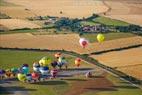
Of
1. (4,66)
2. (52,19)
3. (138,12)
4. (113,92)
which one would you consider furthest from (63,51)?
(138,12)

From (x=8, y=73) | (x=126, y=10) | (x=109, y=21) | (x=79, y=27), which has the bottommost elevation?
(x=8, y=73)

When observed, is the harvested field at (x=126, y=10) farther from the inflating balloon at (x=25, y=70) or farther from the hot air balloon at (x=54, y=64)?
the inflating balloon at (x=25, y=70)

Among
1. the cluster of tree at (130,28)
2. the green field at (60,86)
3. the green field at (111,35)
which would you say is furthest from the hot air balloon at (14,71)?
the cluster of tree at (130,28)

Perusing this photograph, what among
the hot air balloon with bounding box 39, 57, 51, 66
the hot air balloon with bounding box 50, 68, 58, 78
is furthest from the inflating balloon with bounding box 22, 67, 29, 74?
the hot air balloon with bounding box 39, 57, 51, 66

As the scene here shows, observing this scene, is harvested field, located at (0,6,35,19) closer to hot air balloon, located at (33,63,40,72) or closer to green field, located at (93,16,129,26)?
green field, located at (93,16,129,26)

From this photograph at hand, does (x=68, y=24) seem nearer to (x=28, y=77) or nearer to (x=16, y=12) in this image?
(x=16, y=12)

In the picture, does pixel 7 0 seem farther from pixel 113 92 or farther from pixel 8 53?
pixel 113 92

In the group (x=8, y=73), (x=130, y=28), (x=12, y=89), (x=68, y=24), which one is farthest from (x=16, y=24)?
(x=12, y=89)
